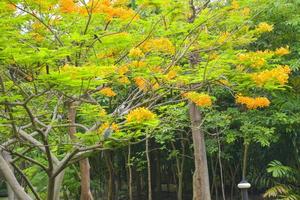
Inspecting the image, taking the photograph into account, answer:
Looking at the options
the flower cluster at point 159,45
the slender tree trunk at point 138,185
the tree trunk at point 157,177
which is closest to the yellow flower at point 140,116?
the flower cluster at point 159,45

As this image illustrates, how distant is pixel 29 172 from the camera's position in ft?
31.2

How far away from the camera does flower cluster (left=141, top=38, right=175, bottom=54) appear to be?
15.6 ft

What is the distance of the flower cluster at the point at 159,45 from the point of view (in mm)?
4750

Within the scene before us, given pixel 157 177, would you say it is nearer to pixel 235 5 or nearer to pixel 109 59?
pixel 235 5

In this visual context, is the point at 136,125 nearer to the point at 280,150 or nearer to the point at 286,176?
the point at 286,176

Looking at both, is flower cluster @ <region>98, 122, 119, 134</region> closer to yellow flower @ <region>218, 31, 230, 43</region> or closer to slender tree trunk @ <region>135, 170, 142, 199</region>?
yellow flower @ <region>218, 31, 230, 43</region>

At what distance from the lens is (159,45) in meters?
4.77

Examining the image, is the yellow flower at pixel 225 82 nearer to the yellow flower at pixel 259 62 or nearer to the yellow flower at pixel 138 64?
the yellow flower at pixel 259 62

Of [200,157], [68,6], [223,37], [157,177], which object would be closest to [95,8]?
[68,6]

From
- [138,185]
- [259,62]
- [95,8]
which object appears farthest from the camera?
[138,185]

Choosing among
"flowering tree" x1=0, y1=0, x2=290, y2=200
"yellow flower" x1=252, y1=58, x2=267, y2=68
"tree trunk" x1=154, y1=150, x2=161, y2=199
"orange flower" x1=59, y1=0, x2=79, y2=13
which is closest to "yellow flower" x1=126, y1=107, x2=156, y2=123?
"flowering tree" x1=0, y1=0, x2=290, y2=200

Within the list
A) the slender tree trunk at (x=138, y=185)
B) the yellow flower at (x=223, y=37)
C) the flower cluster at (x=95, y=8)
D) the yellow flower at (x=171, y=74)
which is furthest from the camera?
the slender tree trunk at (x=138, y=185)

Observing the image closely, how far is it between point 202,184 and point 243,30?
256 cm

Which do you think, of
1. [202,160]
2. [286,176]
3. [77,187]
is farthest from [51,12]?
[77,187]
